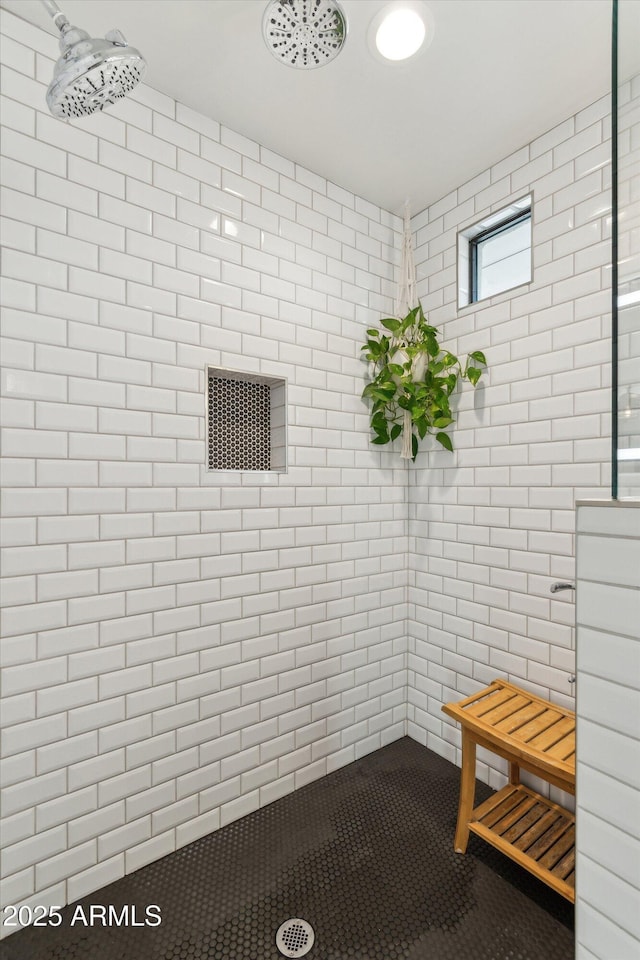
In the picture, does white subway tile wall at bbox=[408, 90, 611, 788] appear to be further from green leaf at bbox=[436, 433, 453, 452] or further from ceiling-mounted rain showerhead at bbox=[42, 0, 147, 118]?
ceiling-mounted rain showerhead at bbox=[42, 0, 147, 118]

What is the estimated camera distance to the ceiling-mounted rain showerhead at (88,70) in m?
0.92

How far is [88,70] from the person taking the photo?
3.05ft

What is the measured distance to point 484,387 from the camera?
75.9 inches

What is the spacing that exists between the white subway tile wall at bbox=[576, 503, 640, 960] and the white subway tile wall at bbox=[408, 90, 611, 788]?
102cm

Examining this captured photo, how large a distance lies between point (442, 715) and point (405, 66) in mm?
2505

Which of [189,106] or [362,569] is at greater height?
[189,106]

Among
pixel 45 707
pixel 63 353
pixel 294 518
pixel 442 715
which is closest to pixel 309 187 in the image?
pixel 63 353

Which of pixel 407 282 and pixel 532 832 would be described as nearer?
pixel 532 832

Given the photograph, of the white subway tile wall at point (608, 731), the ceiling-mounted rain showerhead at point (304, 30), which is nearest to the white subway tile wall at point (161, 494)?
the ceiling-mounted rain showerhead at point (304, 30)

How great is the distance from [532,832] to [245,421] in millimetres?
1748

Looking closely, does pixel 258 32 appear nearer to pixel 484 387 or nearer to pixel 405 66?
pixel 405 66

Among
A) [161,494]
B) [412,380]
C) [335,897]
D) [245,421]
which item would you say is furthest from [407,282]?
[335,897]

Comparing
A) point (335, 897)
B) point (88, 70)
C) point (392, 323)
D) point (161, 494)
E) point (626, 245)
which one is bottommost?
point (335, 897)

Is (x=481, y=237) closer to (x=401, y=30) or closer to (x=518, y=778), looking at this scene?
(x=401, y=30)
